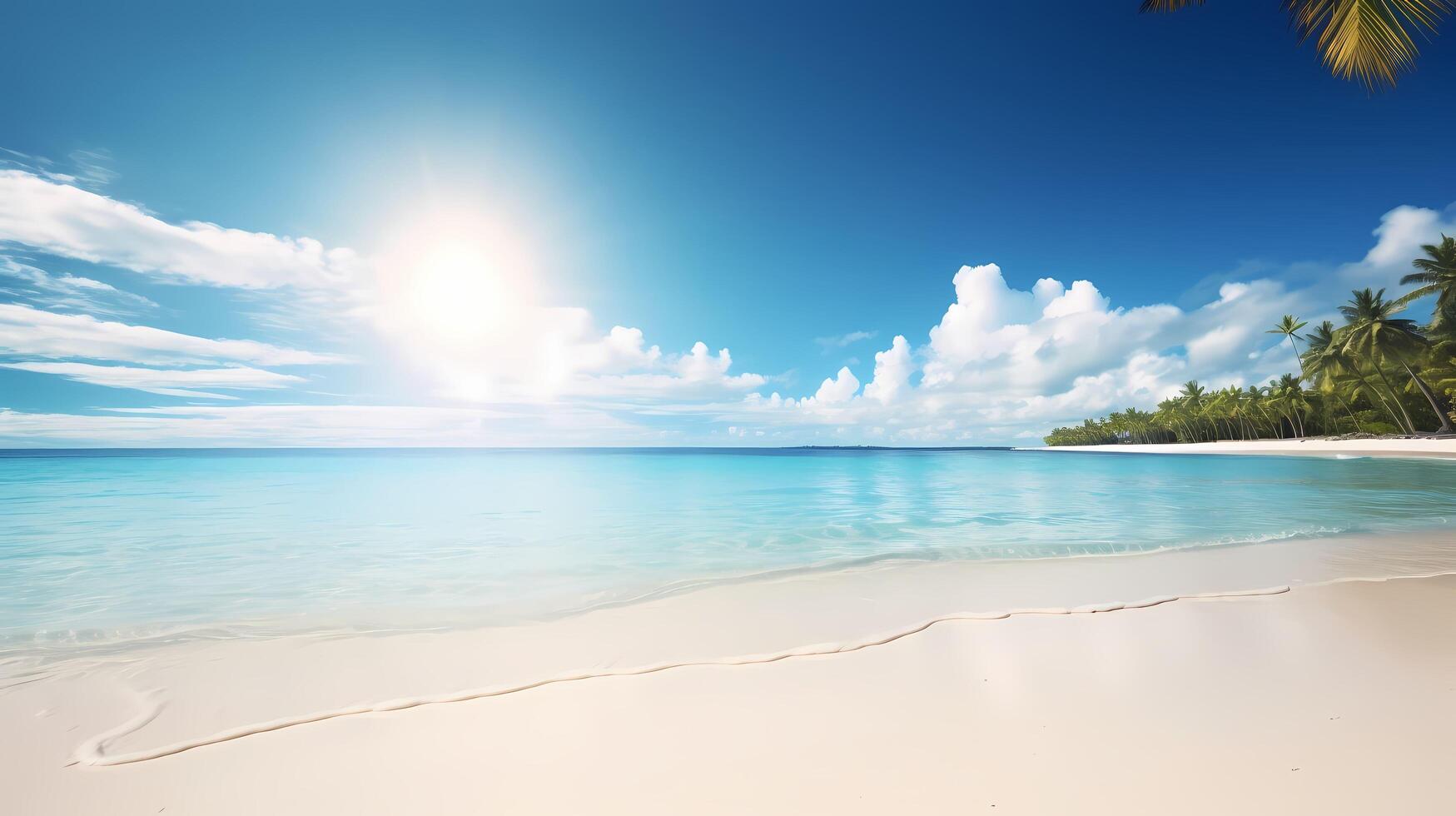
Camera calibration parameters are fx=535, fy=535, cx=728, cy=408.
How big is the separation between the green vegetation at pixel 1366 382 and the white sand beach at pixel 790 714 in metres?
58.1

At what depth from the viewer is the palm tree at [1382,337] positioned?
41.3 metres

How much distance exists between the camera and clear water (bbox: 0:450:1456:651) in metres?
5.94

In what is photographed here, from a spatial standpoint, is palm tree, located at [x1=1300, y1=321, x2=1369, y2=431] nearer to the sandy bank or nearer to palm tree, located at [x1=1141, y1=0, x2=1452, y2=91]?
the sandy bank

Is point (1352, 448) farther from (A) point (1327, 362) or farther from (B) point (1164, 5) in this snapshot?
(B) point (1164, 5)

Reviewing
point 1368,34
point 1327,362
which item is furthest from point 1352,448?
point 1368,34

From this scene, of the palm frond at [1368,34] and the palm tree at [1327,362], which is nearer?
the palm frond at [1368,34]

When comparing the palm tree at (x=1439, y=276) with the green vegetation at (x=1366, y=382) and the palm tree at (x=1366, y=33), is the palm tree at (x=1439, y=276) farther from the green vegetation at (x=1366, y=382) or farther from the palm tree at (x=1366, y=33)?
the palm tree at (x=1366, y=33)

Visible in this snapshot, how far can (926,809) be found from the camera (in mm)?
2059

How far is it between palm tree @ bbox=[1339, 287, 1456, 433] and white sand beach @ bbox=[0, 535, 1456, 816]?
5794 centimetres

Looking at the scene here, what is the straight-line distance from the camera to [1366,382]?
5034 centimetres

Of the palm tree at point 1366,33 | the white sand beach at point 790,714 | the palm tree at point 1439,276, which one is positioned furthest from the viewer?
the palm tree at point 1439,276

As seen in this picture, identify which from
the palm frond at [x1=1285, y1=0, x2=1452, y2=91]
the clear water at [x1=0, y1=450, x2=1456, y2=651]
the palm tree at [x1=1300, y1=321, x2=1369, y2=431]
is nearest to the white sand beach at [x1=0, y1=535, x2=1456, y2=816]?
the clear water at [x1=0, y1=450, x2=1456, y2=651]

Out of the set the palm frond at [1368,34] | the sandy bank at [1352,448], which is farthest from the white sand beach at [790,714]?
the sandy bank at [1352,448]

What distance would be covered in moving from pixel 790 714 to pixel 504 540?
8.76 metres
